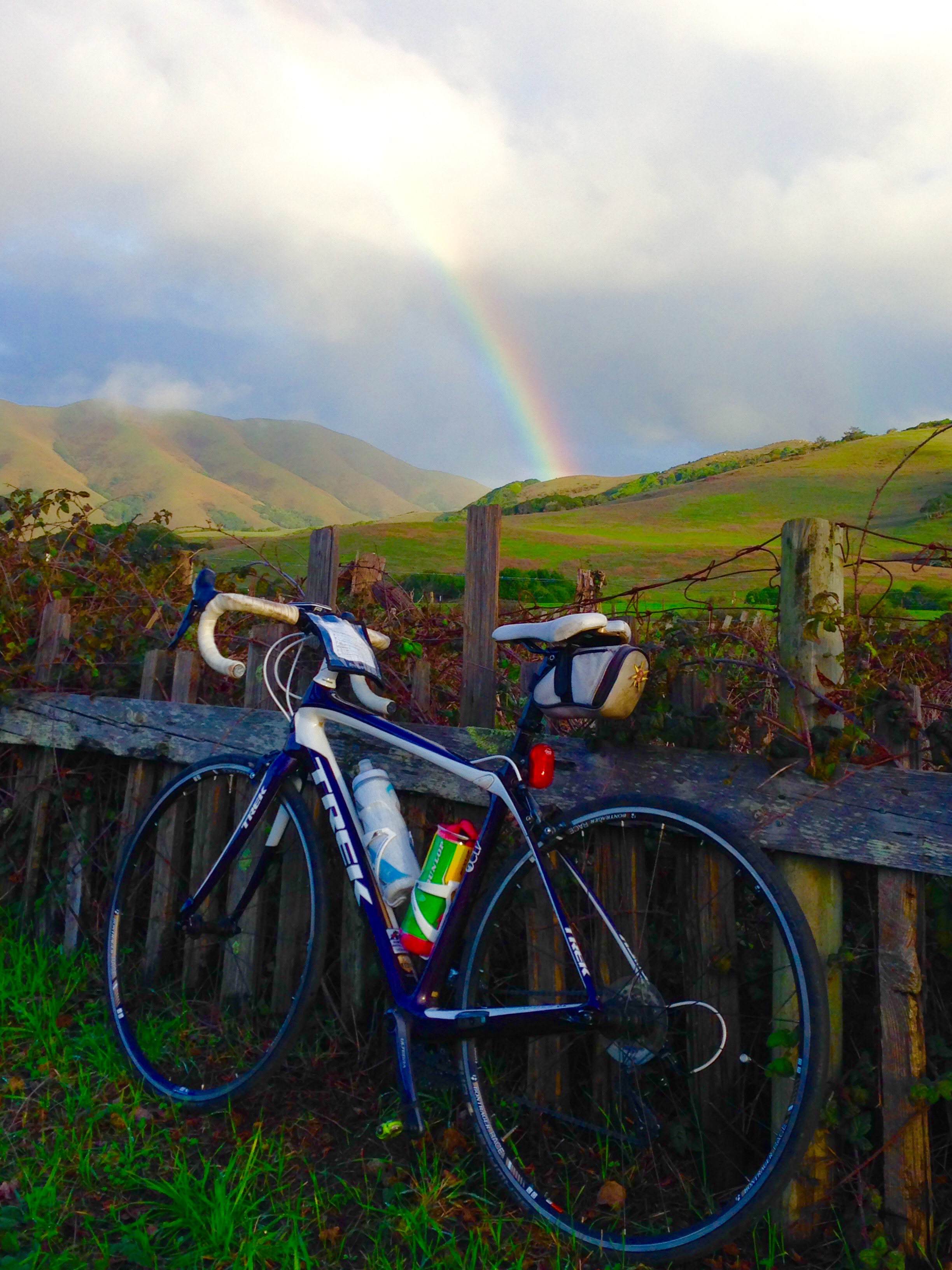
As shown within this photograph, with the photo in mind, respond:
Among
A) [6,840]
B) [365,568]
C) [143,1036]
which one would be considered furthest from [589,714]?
[6,840]

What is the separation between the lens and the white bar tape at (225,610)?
2.78m

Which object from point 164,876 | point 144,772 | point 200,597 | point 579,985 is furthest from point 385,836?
point 144,772

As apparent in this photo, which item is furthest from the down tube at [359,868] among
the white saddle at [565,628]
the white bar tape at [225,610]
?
the white saddle at [565,628]

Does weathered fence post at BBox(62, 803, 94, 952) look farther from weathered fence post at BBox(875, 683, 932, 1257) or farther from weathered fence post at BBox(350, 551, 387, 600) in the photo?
weathered fence post at BBox(875, 683, 932, 1257)

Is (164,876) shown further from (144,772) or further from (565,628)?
(565,628)

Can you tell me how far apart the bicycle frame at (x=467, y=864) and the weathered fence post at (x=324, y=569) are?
29.7 inches

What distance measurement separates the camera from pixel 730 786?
2.47 m

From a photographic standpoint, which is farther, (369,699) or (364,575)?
(364,575)

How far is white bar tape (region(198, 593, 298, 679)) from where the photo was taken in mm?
2783

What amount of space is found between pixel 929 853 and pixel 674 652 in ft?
2.69

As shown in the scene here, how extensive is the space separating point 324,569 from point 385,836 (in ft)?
4.36

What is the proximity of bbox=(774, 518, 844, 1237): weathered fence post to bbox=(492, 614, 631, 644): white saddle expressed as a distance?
456mm

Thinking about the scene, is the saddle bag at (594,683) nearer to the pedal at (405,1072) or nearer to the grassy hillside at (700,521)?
the pedal at (405,1072)

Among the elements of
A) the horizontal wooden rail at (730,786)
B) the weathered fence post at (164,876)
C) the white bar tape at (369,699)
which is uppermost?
the white bar tape at (369,699)
